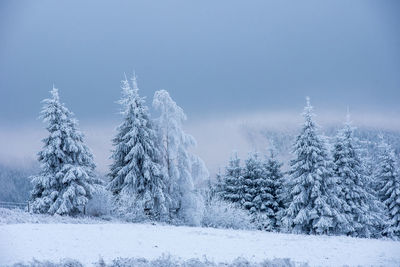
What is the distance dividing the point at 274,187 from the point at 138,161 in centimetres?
1757

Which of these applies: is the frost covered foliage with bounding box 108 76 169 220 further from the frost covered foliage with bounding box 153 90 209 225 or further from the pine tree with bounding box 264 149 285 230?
the pine tree with bounding box 264 149 285 230

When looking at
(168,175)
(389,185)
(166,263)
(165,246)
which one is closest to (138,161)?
(168,175)


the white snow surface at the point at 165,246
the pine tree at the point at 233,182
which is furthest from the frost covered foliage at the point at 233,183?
the white snow surface at the point at 165,246

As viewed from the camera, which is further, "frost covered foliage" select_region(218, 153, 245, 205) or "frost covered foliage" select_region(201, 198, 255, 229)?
"frost covered foliage" select_region(218, 153, 245, 205)

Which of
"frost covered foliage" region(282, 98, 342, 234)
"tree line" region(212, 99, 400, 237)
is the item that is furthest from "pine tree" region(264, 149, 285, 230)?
"frost covered foliage" region(282, 98, 342, 234)

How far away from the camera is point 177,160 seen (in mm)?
26891

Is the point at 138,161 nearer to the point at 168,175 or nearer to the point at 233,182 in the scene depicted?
the point at 168,175

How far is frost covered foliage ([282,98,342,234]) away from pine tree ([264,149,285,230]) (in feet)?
17.9

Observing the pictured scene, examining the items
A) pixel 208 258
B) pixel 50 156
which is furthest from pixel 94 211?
pixel 208 258

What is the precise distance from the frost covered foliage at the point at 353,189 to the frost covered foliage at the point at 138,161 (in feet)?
50.8

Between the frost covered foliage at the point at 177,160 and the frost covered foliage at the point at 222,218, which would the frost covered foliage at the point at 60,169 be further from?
the frost covered foliage at the point at 222,218

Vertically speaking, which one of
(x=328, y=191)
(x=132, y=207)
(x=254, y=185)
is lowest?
(x=132, y=207)

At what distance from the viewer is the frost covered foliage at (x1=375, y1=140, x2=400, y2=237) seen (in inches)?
1277

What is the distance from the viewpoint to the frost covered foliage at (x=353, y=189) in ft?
94.0
